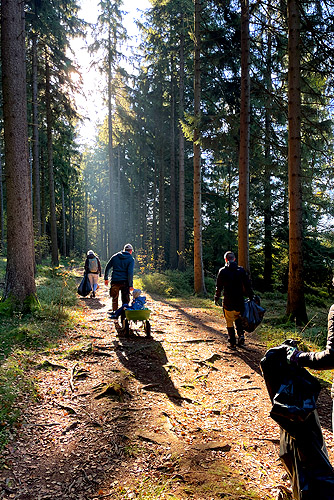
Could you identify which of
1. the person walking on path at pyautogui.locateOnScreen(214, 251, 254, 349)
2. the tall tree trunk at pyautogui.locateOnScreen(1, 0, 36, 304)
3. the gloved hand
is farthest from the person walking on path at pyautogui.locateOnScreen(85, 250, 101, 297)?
the gloved hand

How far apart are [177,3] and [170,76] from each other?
569 cm

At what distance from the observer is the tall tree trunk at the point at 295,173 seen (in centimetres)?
890

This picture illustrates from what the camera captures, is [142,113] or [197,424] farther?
[142,113]

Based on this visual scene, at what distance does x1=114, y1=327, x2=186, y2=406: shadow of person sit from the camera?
5.25 meters

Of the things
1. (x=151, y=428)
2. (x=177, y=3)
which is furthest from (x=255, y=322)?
(x=177, y=3)

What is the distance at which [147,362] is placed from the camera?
6.38 m

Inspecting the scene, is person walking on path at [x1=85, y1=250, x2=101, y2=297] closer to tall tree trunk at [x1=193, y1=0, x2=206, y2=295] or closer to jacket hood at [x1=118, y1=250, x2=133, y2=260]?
jacket hood at [x1=118, y1=250, x2=133, y2=260]

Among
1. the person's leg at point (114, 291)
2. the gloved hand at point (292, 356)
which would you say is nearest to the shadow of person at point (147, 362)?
the person's leg at point (114, 291)

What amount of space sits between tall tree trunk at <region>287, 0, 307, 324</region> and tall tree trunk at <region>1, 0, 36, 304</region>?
23.7ft

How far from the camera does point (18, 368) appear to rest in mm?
5254

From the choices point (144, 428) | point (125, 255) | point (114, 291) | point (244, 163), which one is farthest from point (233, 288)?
point (244, 163)

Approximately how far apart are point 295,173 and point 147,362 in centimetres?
649

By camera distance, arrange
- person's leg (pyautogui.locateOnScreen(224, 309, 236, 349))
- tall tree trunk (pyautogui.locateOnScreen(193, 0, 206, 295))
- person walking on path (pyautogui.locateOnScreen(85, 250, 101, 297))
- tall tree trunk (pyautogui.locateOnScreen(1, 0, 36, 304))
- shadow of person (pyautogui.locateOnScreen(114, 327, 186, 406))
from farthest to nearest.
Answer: tall tree trunk (pyautogui.locateOnScreen(193, 0, 206, 295)) → person walking on path (pyautogui.locateOnScreen(85, 250, 101, 297)) → tall tree trunk (pyautogui.locateOnScreen(1, 0, 36, 304)) → person's leg (pyautogui.locateOnScreen(224, 309, 236, 349)) → shadow of person (pyautogui.locateOnScreen(114, 327, 186, 406))

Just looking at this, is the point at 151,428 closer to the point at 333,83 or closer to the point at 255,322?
the point at 255,322
